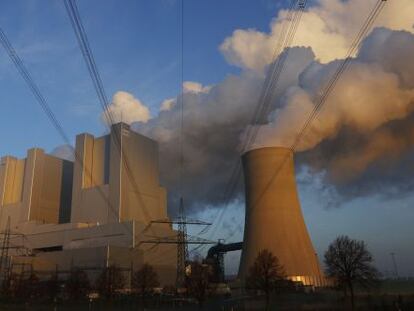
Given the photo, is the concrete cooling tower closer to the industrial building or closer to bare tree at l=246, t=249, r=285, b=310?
bare tree at l=246, t=249, r=285, b=310

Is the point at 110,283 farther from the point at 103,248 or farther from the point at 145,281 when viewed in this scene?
the point at 103,248

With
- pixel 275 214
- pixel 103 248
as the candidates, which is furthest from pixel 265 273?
pixel 103 248

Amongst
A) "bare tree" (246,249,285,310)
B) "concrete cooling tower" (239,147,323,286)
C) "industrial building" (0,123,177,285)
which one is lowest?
"bare tree" (246,249,285,310)

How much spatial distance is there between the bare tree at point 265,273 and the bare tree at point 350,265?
4.13 meters

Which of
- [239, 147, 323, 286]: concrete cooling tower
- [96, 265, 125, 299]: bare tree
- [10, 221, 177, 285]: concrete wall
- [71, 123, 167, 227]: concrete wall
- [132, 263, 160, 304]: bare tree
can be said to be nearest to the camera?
[239, 147, 323, 286]: concrete cooling tower

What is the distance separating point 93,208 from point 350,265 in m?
44.9

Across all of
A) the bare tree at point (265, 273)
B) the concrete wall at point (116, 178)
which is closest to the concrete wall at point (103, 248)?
the concrete wall at point (116, 178)

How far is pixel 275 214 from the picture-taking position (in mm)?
34031

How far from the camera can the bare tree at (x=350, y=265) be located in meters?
27.3

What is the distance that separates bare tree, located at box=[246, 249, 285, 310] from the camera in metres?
30.5

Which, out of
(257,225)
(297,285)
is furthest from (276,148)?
(297,285)

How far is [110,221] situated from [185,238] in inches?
446

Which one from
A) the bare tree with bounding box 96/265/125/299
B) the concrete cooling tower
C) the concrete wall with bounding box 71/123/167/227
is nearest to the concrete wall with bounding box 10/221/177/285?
the concrete wall with bounding box 71/123/167/227

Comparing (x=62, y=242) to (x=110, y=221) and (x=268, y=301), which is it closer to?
(x=110, y=221)
